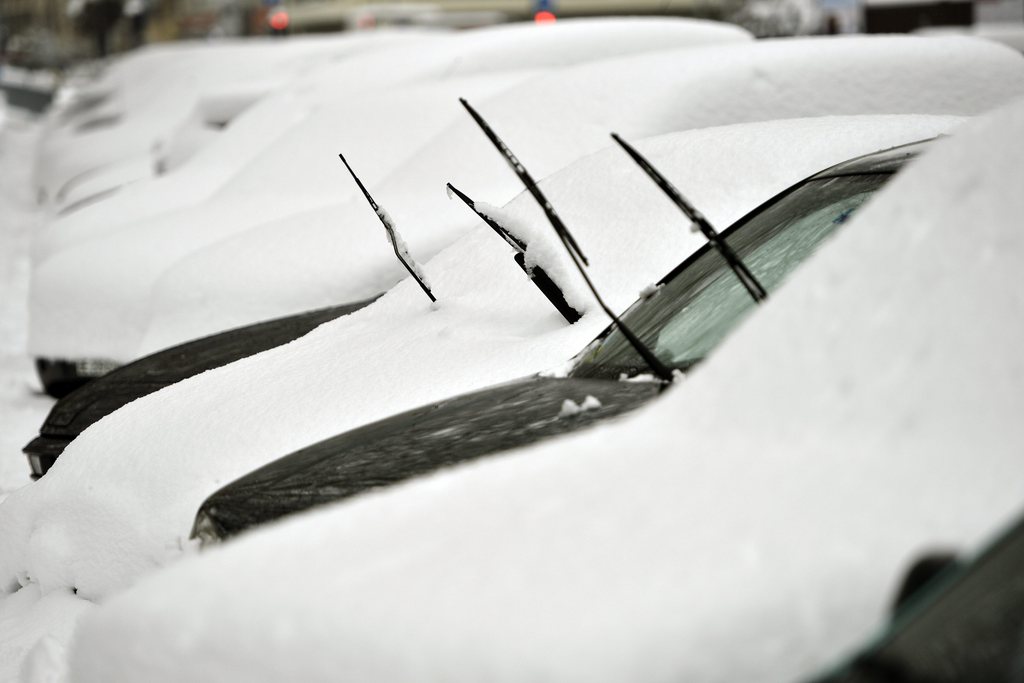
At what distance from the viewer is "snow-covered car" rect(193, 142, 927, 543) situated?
111 inches

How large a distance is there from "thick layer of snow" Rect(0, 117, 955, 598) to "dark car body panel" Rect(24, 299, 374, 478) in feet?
1.78

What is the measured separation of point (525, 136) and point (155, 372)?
1.70 meters

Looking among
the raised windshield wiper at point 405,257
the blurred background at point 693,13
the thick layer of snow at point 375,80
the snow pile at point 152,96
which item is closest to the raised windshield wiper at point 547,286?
the raised windshield wiper at point 405,257

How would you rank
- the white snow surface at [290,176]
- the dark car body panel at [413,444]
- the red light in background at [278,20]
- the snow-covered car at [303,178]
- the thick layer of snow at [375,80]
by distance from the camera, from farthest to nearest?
the red light in background at [278,20]
the thick layer of snow at [375,80]
the white snow surface at [290,176]
the snow-covered car at [303,178]
the dark car body panel at [413,444]

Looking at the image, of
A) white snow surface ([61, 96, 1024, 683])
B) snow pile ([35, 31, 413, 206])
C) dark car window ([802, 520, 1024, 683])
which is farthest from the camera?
snow pile ([35, 31, 413, 206])

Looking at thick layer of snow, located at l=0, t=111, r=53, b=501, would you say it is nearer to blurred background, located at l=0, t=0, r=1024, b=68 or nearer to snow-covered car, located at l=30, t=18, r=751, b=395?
snow-covered car, located at l=30, t=18, r=751, b=395

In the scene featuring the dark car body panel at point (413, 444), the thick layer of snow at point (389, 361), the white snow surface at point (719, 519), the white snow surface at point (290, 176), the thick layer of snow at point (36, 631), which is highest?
the white snow surface at point (719, 519)

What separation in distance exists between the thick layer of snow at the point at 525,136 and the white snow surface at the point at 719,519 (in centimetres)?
342

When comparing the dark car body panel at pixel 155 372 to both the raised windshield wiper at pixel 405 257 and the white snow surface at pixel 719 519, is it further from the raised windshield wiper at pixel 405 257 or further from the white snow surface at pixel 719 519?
the white snow surface at pixel 719 519

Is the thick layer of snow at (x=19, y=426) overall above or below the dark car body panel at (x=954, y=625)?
below

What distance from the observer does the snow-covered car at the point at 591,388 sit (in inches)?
111

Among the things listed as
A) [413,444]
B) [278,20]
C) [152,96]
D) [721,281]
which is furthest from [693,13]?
[413,444]

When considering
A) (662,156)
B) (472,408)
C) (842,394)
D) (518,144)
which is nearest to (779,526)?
(842,394)

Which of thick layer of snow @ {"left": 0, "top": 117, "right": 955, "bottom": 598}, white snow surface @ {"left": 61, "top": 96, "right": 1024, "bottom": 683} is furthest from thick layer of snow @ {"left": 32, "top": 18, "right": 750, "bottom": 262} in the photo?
white snow surface @ {"left": 61, "top": 96, "right": 1024, "bottom": 683}
